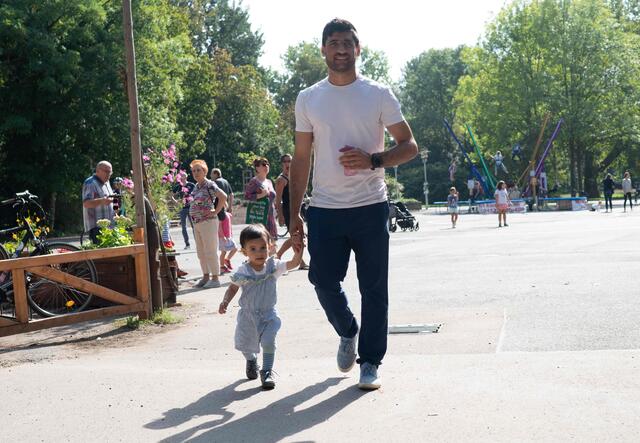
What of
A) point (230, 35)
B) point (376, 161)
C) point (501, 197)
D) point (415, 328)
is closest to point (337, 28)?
point (376, 161)

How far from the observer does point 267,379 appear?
566 cm

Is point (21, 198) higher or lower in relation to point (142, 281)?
higher

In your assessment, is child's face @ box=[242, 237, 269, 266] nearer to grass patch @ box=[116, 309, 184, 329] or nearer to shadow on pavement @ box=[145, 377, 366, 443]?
shadow on pavement @ box=[145, 377, 366, 443]

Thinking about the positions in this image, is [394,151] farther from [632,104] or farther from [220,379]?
[632,104]

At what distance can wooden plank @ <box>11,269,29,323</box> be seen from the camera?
27.3ft

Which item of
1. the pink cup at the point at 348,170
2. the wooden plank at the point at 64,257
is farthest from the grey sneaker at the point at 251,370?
the wooden plank at the point at 64,257

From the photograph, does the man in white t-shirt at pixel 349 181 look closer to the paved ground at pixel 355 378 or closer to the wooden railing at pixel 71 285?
the paved ground at pixel 355 378

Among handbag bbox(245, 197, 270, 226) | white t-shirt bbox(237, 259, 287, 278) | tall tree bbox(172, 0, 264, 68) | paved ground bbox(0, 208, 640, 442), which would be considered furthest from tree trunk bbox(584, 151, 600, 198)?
white t-shirt bbox(237, 259, 287, 278)

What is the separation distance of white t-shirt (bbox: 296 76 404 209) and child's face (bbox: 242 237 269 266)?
0.58 metres

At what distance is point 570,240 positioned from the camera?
19.0 meters

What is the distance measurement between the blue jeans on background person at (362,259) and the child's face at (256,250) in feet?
1.46

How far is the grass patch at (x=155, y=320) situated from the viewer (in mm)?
8906

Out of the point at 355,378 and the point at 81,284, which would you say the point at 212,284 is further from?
the point at 355,378

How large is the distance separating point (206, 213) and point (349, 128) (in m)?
7.46
